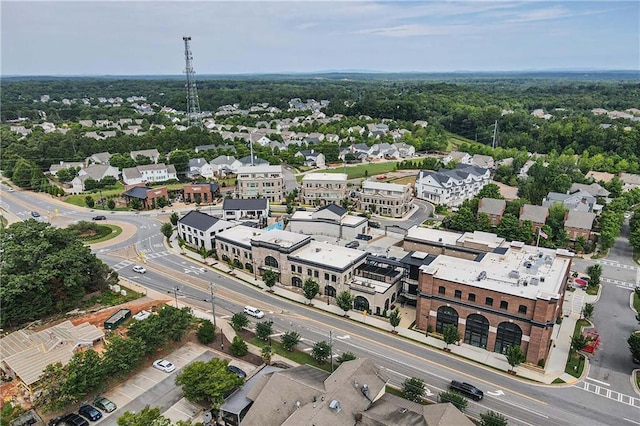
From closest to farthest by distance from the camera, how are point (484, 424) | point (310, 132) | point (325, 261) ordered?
1. point (484, 424)
2. point (325, 261)
3. point (310, 132)

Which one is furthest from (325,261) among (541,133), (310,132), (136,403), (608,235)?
(541,133)

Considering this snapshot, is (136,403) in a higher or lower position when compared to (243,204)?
lower

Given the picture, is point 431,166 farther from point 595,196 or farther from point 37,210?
point 37,210

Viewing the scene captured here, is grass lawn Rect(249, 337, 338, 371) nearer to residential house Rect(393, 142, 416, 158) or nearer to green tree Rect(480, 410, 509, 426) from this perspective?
green tree Rect(480, 410, 509, 426)

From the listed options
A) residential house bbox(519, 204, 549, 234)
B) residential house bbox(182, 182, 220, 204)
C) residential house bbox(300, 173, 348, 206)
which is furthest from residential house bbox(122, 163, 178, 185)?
residential house bbox(519, 204, 549, 234)

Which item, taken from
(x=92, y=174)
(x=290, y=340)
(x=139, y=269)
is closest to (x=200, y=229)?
(x=139, y=269)

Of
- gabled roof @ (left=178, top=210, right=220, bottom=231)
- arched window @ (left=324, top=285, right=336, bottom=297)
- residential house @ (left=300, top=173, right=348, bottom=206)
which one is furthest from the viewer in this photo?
residential house @ (left=300, top=173, right=348, bottom=206)
